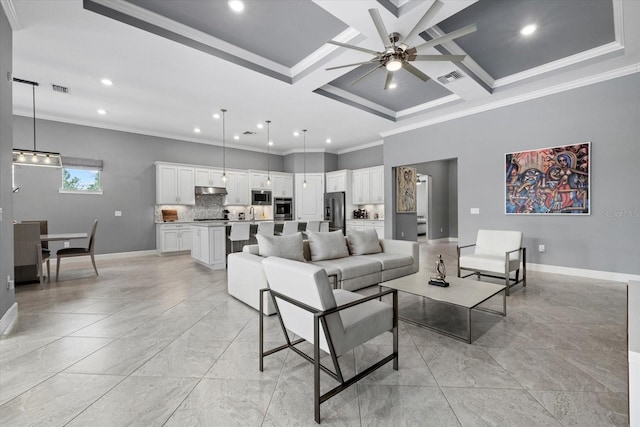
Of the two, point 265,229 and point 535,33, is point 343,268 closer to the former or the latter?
point 265,229

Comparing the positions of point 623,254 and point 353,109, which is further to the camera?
point 353,109

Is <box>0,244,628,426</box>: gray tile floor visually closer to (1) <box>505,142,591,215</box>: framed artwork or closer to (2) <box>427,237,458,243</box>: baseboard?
(1) <box>505,142,591,215</box>: framed artwork

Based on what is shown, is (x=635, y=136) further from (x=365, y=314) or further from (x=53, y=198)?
(x=53, y=198)

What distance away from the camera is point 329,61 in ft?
12.9

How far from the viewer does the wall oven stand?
937 centimetres

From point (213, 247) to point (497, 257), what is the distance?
16.0 ft

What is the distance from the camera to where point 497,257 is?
4.17 m

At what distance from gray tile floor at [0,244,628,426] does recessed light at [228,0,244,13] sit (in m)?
3.38

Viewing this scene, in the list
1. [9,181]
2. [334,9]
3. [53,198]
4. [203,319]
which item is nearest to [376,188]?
[334,9]

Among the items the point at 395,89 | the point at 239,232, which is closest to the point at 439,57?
the point at 395,89

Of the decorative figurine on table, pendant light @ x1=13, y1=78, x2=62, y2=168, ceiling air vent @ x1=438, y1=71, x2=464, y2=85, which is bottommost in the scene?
the decorative figurine on table

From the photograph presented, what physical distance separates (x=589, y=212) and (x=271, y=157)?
27.3 feet

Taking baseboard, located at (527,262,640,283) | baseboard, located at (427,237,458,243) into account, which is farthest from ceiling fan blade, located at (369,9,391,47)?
baseboard, located at (427,237,458,243)

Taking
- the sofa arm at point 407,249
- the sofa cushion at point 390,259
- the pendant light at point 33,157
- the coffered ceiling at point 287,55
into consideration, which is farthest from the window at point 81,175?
the sofa arm at point 407,249
